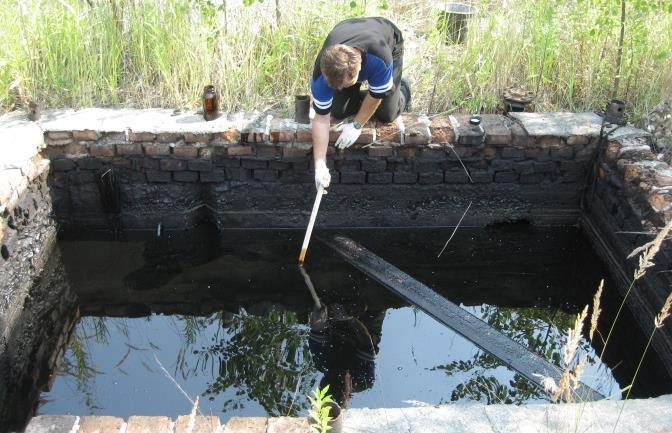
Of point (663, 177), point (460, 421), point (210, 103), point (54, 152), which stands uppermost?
point (210, 103)

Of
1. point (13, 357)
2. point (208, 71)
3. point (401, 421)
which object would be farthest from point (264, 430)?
point (208, 71)

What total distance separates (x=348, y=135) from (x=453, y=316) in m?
1.27

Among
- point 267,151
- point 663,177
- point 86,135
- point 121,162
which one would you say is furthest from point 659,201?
point 86,135

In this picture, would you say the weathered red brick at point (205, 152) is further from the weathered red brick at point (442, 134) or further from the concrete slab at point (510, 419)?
the concrete slab at point (510, 419)

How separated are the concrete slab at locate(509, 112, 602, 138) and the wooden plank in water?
1304 millimetres

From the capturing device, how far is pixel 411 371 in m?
3.34

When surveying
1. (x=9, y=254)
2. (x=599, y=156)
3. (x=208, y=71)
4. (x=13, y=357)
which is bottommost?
(x=13, y=357)

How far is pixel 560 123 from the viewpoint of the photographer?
4.29 meters

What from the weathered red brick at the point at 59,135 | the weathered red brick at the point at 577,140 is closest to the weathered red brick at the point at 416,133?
the weathered red brick at the point at 577,140

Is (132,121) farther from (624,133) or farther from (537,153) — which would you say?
(624,133)

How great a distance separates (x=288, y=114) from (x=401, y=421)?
2483mm

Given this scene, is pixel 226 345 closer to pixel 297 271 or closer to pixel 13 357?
pixel 297 271

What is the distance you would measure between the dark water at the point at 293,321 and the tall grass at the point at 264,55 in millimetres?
1024

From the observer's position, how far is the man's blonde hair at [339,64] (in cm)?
333
